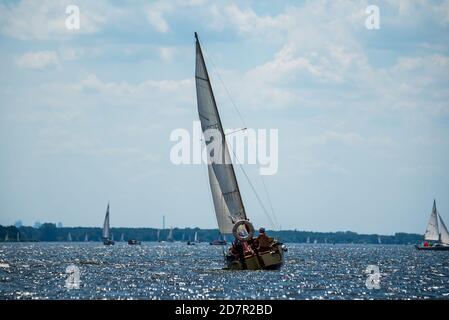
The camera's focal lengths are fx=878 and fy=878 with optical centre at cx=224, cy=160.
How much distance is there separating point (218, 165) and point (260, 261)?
24.9 feet

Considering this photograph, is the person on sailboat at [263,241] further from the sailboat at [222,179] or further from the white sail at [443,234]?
the white sail at [443,234]

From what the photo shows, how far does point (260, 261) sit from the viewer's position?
60938mm

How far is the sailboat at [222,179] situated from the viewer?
202 feet

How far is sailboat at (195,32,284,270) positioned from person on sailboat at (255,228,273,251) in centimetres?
35

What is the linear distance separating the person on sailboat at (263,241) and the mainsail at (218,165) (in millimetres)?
2327

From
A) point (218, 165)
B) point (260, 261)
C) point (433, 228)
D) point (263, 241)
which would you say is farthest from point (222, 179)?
point (433, 228)

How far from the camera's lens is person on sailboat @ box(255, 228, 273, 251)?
60656 millimetres

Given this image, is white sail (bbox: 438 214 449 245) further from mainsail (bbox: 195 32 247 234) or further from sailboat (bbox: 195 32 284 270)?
mainsail (bbox: 195 32 247 234)

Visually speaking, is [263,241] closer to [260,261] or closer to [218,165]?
[260,261]
